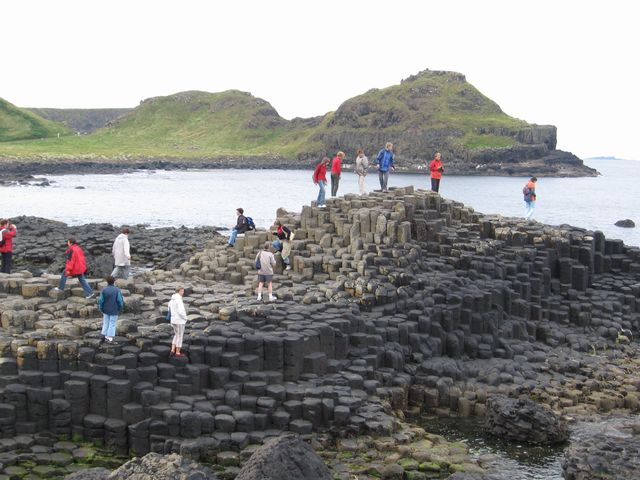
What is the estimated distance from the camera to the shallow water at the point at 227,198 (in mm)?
85000

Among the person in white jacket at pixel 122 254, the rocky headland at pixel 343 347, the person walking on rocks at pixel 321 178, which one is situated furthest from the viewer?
the person walking on rocks at pixel 321 178

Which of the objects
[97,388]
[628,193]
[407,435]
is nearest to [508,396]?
[407,435]

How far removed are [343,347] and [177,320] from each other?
5.66 m

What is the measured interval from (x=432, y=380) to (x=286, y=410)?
554cm

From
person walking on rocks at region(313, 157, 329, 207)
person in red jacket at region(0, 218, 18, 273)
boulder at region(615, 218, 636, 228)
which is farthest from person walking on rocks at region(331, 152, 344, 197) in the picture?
boulder at region(615, 218, 636, 228)

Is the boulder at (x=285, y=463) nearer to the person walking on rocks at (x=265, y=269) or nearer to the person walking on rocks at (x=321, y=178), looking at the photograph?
the person walking on rocks at (x=265, y=269)

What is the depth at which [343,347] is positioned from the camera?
24.2 m

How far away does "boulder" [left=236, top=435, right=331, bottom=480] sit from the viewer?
15.0m

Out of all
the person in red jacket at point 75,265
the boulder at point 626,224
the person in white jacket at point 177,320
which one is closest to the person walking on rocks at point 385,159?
the person in red jacket at point 75,265

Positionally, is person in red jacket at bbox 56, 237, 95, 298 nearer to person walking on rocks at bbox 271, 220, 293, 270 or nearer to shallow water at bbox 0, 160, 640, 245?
person walking on rocks at bbox 271, 220, 293, 270

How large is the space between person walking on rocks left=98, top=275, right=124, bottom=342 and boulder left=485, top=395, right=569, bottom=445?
10517 millimetres

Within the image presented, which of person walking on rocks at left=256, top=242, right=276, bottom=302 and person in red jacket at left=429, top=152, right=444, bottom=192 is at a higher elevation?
person in red jacket at left=429, top=152, right=444, bottom=192

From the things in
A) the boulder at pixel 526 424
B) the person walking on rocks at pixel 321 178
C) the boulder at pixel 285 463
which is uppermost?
the person walking on rocks at pixel 321 178

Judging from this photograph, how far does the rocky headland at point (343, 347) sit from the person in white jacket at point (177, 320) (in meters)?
0.32
